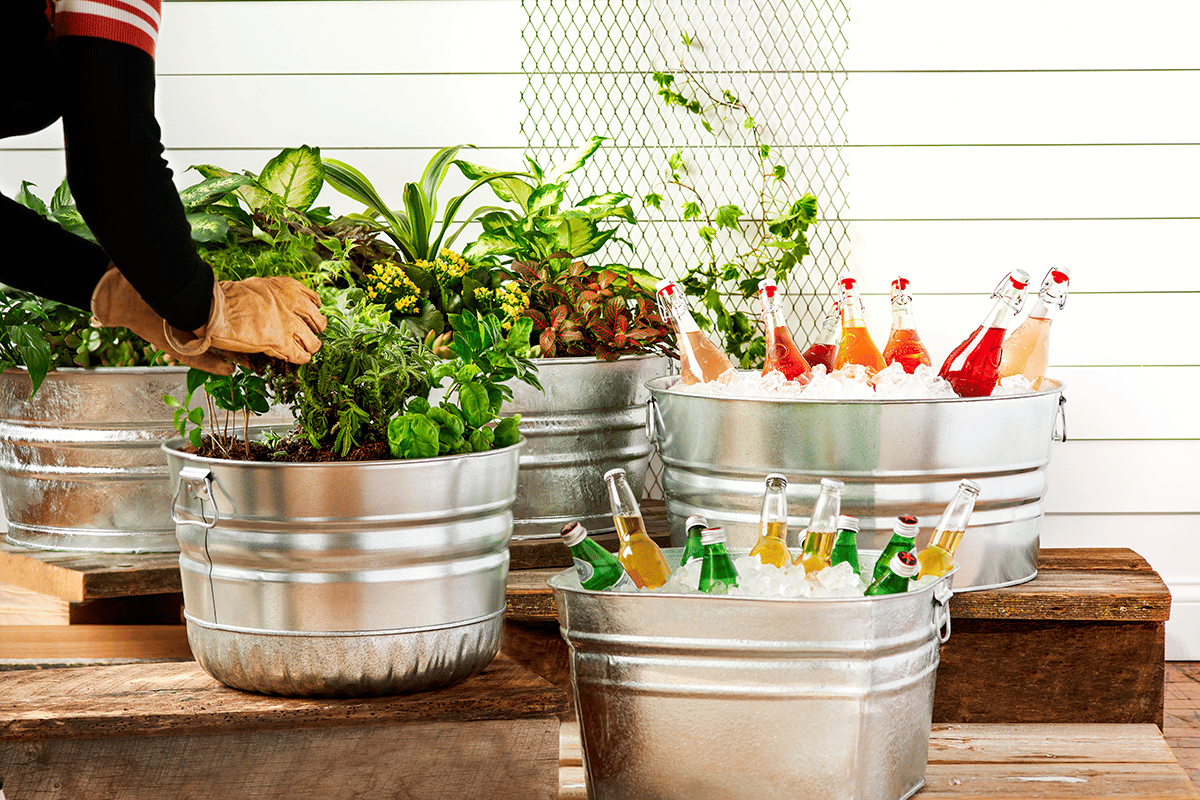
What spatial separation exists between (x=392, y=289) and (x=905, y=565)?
2.71 ft

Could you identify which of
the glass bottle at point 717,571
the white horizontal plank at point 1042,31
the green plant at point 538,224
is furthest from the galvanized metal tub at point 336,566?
the white horizontal plank at point 1042,31

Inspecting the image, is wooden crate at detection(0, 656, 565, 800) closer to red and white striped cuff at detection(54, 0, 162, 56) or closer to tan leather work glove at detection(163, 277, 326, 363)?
tan leather work glove at detection(163, 277, 326, 363)

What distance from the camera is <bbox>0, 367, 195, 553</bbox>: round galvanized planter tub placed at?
141cm

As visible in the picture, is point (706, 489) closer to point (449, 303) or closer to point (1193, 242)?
point (449, 303)

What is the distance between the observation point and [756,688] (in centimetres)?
97

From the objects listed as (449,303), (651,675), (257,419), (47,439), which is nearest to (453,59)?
(449,303)

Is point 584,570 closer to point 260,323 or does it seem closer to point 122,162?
point 260,323

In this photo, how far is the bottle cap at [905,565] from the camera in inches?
38.4

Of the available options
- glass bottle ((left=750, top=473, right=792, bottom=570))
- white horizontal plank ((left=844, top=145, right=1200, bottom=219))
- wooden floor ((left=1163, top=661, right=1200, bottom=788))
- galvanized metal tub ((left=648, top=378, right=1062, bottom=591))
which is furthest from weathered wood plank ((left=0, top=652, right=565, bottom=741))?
white horizontal plank ((left=844, top=145, right=1200, bottom=219))

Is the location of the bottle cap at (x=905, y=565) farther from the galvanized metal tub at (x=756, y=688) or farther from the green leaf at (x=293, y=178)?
the green leaf at (x=293, y=178)

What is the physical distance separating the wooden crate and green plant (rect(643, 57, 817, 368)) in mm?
926

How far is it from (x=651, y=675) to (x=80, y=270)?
0.67 m

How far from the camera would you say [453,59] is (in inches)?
75.1

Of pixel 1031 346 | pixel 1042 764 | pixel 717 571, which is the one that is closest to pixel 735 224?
pixel 1031 346
